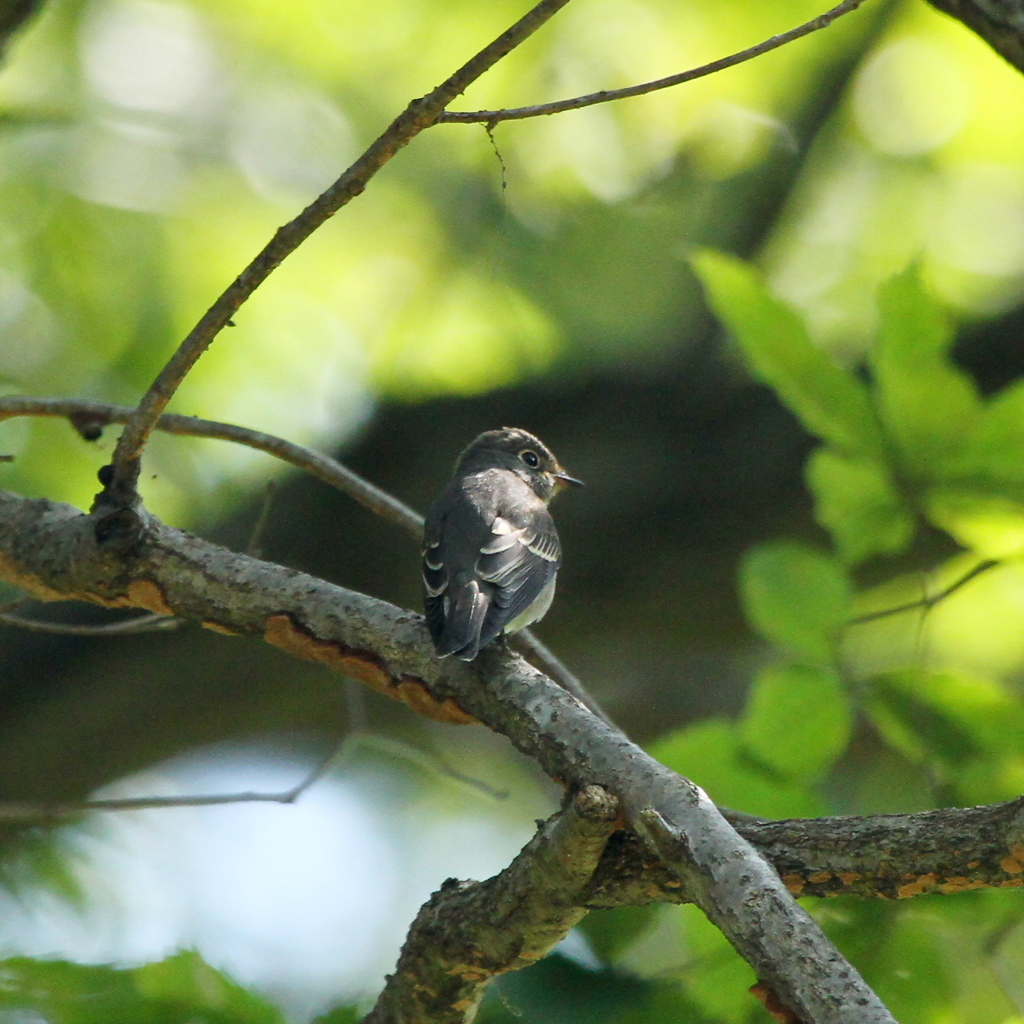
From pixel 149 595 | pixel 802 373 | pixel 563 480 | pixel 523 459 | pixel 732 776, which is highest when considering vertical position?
pixel 523 459

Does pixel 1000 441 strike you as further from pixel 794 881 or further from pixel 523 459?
pixel 523 459

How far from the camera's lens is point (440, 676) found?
2.96 metres

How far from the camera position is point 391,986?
2.91 metres

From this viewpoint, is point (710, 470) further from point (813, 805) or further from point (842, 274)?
point (842, 274)

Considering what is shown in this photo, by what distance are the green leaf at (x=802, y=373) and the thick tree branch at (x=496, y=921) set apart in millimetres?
1153

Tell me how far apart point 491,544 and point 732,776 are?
5.28ft

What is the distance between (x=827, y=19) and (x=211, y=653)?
11.2 feet

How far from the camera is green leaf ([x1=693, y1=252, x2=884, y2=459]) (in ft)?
9.59

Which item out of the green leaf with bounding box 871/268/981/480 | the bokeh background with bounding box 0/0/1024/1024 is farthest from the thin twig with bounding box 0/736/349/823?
the green leaf with bounding box 871/268/981/480

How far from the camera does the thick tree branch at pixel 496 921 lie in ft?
7.58

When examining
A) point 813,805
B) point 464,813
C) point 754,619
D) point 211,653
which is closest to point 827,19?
point 754,619

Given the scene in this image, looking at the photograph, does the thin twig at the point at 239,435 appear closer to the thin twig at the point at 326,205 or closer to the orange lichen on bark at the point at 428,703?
the thin twig at the point at 326,205

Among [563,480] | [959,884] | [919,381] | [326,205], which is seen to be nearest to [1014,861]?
[959,884]

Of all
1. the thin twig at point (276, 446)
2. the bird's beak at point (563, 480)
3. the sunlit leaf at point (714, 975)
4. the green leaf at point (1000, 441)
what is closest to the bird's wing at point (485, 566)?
the thin twig at point (276, 446)
